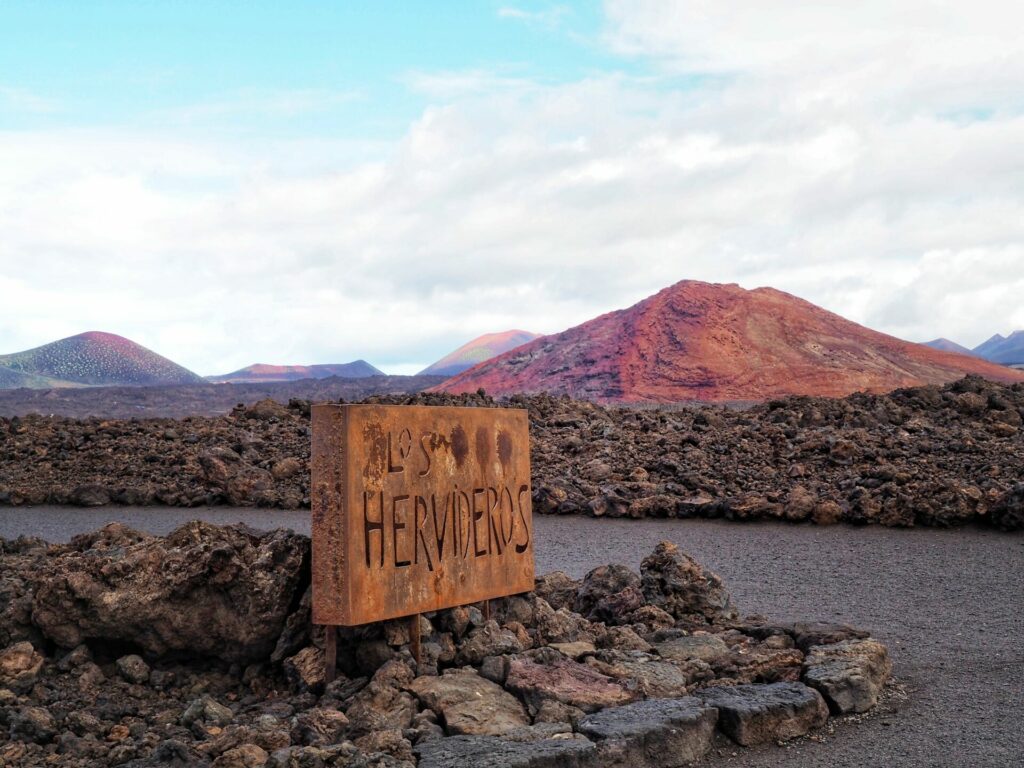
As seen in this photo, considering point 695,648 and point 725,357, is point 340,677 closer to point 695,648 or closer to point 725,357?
point 695,648

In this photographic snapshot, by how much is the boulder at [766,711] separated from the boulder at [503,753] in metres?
0.98

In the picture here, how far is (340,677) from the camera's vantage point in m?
5.96

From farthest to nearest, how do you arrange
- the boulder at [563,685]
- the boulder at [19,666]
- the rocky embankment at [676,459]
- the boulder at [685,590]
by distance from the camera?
the rocky embankment at [676,459] < the boulder at [685,590] < the boulder at [19,666] < the boulder at [563,685]

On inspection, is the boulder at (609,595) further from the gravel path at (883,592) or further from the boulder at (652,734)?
the boulder at (652,734)

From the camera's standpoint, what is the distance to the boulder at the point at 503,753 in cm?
477

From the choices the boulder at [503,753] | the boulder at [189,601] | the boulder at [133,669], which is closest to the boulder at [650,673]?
the boulder at [503,753]

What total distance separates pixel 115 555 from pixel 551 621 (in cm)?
313

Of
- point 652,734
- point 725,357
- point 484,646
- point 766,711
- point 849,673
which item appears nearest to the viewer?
point 652,734

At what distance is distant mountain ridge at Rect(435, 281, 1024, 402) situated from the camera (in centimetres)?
3662

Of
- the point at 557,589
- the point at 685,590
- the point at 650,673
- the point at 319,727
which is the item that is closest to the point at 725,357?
the point at 557,589

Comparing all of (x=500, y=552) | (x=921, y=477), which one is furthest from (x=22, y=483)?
(x=921, y=477)

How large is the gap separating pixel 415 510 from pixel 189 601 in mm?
1645

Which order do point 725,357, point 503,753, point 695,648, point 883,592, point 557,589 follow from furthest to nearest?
point 725,357 < point 883,592 < point 557,589 < point 695,648 < point 503,753

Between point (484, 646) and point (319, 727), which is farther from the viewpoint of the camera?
point (484, 646)
